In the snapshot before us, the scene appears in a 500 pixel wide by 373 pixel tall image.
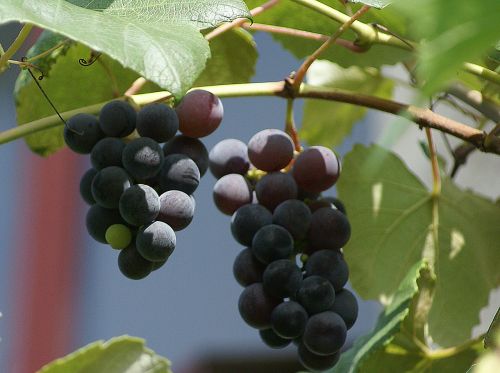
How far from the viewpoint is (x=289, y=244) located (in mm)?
565

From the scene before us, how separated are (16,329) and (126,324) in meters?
0.46

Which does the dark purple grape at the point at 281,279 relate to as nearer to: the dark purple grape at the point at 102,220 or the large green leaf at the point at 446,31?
the dark purple grape at the point at 102,220

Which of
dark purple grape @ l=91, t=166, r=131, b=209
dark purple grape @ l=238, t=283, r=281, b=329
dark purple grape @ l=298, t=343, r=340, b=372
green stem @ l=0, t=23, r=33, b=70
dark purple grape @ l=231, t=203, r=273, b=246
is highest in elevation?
green stem @ l=0, t=23, r=33, b=70

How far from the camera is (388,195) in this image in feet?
2.61

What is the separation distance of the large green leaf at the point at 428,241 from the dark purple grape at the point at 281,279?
0.64 ft

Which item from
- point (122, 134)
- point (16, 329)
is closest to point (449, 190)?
point (122, 134)

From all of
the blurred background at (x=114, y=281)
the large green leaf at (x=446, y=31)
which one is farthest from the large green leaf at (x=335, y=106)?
the blurred background at (x=114, y=281)

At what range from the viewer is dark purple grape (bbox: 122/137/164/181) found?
0.51 meters

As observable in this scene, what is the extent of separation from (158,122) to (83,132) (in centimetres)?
5

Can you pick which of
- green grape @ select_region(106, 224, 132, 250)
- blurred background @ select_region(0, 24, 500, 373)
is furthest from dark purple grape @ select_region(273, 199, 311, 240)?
blurred background @ select_region(0, 24, 500, 373)

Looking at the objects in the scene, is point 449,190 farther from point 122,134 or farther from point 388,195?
point 122,134

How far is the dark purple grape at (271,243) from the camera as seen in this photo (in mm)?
558

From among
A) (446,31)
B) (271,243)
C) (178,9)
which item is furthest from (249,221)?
(446,31)

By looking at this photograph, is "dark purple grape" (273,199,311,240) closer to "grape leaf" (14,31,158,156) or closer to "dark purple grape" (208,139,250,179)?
"dark purple grape" (208,139,250,179)
